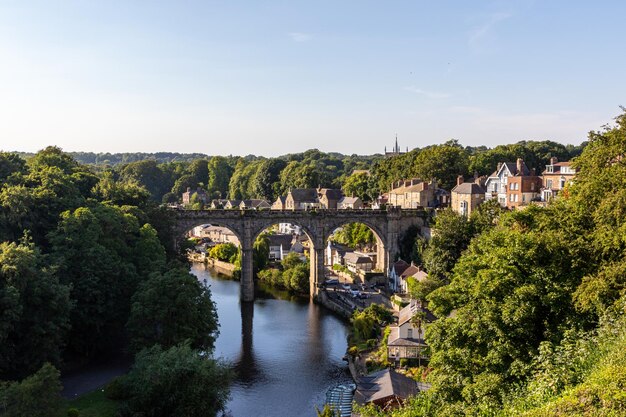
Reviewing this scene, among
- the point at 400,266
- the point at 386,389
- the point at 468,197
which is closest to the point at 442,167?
the point at 468,197

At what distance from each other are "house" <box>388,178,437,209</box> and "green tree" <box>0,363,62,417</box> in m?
47.3

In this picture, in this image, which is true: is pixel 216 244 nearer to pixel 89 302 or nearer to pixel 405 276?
pixel 405 276

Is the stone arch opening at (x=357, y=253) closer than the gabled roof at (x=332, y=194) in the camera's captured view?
Yes

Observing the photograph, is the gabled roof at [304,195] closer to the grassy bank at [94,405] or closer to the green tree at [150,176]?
the green tree at [150,176]

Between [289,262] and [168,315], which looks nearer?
[168,315]

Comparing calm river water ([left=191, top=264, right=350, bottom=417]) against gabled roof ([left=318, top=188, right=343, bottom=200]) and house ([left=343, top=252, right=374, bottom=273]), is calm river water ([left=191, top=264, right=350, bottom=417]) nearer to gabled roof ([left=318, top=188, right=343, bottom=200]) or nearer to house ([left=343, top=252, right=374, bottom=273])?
house ([left=343, top=252, right=374, bottom=273])

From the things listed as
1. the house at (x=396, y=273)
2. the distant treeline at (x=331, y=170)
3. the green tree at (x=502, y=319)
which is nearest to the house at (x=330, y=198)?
the distant treeline at (x=331, y=170)

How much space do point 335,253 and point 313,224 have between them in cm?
1161

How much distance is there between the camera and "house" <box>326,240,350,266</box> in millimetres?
66794

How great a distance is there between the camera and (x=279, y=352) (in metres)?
39.4

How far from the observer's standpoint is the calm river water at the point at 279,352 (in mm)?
31062

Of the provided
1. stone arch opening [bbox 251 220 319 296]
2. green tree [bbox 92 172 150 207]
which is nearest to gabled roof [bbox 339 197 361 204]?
stone arch opening [bbox 251 220 319 296]

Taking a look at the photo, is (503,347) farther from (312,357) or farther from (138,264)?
(138,264)

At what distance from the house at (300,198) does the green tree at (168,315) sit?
57.1 m
